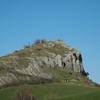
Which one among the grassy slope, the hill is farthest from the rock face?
the grassy slope

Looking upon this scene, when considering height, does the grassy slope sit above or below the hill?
below

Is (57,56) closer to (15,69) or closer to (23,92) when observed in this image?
(15,69)

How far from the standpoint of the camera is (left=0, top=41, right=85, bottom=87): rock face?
510ft

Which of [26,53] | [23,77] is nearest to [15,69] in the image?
[23,77]

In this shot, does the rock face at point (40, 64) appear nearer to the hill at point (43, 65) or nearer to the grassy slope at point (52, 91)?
the hill at point (43, 65)

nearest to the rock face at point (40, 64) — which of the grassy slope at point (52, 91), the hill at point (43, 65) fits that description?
the hill at point (43, 65)

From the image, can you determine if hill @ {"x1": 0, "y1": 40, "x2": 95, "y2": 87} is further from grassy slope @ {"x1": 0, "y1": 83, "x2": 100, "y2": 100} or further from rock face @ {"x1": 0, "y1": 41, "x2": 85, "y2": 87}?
grassy slope @ {"x1": 0, "y1": 83, "x2": 100, "y2": 100}

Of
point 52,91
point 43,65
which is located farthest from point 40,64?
point 52,91

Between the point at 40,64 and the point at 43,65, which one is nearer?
the point at 40,64

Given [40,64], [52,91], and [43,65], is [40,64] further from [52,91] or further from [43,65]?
[52,91]

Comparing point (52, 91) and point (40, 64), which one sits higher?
point (40, 64)

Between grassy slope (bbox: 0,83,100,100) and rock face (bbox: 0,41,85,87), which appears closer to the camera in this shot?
grassy slope (bbox: 0,83,100,100)

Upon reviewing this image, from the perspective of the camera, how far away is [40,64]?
16500 cm

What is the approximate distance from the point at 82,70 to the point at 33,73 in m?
26.5
